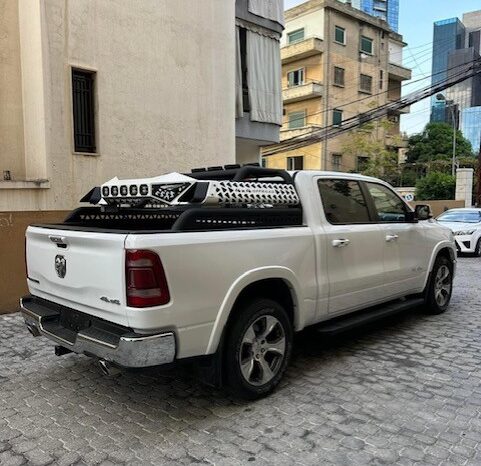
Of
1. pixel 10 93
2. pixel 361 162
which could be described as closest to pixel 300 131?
pixel 361 162

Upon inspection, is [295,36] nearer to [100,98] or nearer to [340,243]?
[100,98]

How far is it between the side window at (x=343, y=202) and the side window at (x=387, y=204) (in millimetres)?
247

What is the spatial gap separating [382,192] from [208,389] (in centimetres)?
292

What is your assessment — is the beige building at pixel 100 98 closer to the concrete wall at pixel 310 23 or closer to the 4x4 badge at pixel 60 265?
the 4x4 badge at pixel 60 265

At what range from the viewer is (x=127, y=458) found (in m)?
2.86

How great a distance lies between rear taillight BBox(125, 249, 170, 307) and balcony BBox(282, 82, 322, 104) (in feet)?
101

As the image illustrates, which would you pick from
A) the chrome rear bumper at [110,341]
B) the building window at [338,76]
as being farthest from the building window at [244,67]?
the building window at [338,76]

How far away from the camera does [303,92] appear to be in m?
31.8

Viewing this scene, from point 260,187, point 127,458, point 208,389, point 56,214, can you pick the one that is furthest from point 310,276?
point 56,214

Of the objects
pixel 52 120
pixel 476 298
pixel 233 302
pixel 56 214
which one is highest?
pixel 52 120

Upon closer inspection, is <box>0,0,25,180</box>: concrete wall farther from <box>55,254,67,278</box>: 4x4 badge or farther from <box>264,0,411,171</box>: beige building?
<box>264,0,411,171</box>: beige building

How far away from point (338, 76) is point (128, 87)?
28.3m

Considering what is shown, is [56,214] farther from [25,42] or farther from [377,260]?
[377,260]

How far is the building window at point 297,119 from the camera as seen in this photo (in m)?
32.9
